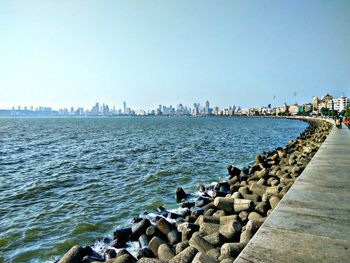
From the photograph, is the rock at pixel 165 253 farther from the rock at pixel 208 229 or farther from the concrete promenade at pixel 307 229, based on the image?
the concrete promenade at pixel 307 229

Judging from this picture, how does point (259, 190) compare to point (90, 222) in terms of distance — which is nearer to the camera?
point (90, 222)

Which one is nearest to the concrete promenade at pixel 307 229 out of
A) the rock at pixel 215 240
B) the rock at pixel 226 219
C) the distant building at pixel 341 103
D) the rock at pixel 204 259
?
the rock at pixel 204 259

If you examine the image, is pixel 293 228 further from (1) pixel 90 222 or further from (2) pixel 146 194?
(2) pixel 146 194

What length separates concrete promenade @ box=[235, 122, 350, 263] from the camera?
3.00 meters

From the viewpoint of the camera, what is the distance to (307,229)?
3.68 metres

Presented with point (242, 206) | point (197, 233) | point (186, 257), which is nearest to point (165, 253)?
point (197, 233)

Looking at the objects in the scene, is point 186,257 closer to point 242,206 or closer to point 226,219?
point 226,219

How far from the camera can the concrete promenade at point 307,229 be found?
2998 mm

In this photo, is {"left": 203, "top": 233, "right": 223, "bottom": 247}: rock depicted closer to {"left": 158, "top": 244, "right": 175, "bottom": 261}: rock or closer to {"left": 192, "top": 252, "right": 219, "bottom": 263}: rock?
{"left": 158, "top": 244, "right": 175, "bottom": 261}: rock

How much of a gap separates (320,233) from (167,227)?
3340 mm

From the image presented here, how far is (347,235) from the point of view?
3488 mm

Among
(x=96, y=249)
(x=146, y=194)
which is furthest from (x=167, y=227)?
(x=146, y=194)

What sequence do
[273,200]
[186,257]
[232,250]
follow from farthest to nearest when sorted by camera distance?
[273,200] → [186,257] → [232,250]

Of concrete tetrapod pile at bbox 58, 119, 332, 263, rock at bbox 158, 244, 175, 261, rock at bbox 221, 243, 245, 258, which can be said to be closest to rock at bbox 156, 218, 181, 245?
concrete tetrapod pile at bbox 58, 119, 332, 263
